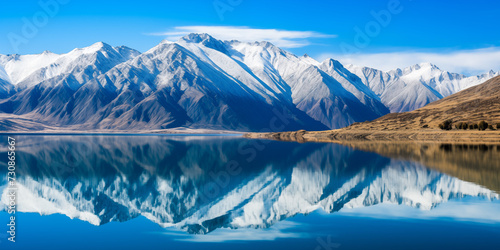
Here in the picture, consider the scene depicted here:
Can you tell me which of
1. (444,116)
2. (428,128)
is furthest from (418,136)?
(444,116)

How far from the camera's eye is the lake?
67.5 ft

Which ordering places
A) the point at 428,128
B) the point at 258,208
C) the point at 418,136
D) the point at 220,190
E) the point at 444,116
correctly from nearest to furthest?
1. the point at 258,208
2. the point at 220,190
3. the point at 418,136
4. the point at 428,128
5. the point at 444,116

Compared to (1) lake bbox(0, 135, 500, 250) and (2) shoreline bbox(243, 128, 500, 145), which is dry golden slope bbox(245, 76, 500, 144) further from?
(1) lake bbox(0, 135, 500, 250)

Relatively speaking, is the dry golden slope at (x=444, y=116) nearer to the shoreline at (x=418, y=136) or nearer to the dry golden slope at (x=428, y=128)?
the dry golden slope at (x=428, y=128)

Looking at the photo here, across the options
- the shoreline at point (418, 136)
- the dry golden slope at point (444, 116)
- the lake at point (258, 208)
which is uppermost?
the dry golden slope at point (444, 116)

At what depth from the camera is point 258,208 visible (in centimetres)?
2786

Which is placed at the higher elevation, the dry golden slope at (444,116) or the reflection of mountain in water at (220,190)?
the dry golden slope at (444,116)

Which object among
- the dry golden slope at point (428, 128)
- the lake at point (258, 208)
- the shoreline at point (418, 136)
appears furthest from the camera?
the dry golden slope at point (428, 128)

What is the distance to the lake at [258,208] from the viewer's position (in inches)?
810

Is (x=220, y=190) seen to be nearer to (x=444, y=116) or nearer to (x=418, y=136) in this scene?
(x=418, y=136)

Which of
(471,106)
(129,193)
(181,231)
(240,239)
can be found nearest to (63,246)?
(181,231)

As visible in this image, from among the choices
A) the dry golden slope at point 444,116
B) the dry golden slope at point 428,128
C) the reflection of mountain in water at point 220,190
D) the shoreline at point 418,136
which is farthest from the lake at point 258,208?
the dry golden slope at point 444,116

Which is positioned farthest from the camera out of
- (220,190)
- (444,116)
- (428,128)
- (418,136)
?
(444,116)

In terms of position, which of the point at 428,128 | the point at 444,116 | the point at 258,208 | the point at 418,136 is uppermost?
the point at 444,116
